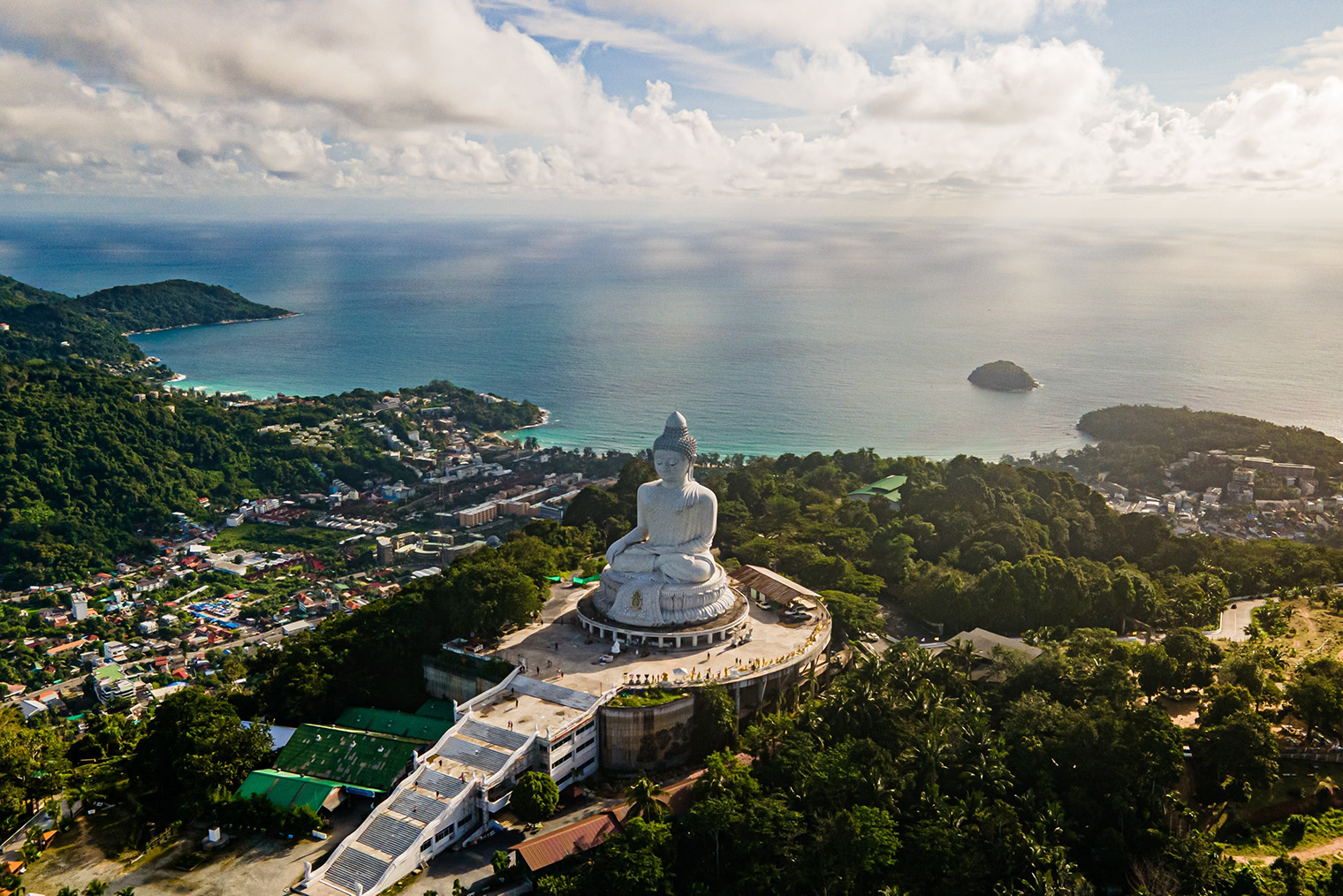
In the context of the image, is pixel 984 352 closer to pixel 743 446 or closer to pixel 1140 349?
pixel 1140 349

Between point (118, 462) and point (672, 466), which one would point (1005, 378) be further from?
point (118, 462)

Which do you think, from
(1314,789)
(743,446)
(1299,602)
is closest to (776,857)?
(1314,789)

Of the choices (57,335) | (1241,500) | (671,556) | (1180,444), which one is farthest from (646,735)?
(57,335)

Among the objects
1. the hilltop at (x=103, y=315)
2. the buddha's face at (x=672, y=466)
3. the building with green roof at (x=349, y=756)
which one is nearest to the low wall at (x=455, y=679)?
the building with green roof at (x=349, y=756)

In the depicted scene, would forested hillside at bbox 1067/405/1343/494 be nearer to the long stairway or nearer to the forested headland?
the long stairway

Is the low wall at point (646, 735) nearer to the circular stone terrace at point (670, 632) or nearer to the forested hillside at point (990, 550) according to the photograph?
the circular stone terrace at point (670, 632)
